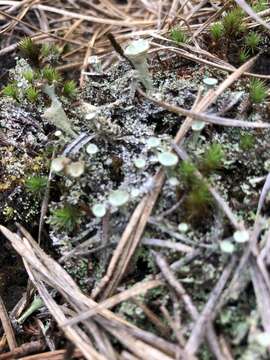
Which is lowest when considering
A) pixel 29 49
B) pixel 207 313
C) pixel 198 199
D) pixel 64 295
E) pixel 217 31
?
pixel 207 313

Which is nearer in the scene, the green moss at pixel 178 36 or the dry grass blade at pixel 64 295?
the dry grass blade at pixel 64 295

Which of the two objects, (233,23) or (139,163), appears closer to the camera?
(139,163)

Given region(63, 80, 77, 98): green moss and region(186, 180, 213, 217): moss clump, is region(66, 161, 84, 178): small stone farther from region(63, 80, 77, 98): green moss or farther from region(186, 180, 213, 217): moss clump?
region(63, 80, 77, 98): green moss

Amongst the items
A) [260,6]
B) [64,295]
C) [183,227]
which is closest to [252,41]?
[260,6]

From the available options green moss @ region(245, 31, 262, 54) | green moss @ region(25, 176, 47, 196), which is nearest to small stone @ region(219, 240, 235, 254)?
green moss @ region(25, 176, 47, 196)

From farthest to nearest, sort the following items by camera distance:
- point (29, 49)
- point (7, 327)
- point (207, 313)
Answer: point (29, 49) < point (7, 327) < point (207, 313)

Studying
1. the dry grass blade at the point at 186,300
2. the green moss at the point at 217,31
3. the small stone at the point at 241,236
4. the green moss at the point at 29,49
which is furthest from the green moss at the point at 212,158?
the green moss at the point at 29,49

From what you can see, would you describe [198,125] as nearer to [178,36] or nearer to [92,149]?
[92,149]

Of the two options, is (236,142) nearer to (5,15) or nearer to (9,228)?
(9,228)

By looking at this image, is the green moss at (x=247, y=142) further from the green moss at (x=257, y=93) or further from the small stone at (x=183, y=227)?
the small stone at (x=183, y=227)
